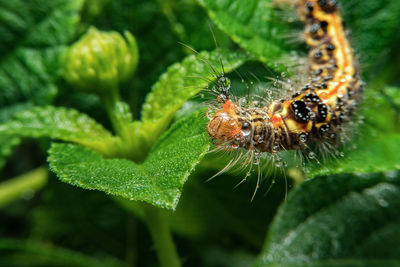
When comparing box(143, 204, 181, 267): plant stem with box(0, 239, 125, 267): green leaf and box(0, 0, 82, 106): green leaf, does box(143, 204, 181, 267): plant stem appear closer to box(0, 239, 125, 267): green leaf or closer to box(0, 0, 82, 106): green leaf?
box(0, 239, 125, 267): green leaf

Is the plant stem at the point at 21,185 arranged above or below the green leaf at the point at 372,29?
below

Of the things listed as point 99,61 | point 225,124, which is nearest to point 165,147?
point 225,124

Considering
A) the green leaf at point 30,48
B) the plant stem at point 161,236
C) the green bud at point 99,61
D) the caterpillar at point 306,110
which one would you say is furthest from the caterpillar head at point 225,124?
the green leaf at point 30,48

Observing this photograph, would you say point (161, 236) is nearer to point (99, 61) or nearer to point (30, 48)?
point (99, 61)

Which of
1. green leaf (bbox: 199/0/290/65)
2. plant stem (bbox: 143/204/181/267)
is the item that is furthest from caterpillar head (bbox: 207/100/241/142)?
plant stem (bbox: 143/204/181/267)

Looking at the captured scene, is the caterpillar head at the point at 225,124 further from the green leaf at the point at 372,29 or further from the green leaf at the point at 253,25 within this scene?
the green leaf at the point at 372,29

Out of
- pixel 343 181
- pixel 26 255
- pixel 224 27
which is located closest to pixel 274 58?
pixel 224 27
